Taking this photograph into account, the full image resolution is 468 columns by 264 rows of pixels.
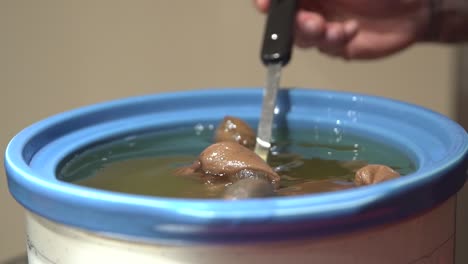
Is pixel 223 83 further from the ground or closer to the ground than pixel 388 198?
closer to the ground

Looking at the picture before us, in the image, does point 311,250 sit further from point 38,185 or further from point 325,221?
point 38,185

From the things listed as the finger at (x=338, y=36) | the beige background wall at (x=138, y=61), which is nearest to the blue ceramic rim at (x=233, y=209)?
the finger at (x=338, y=36)

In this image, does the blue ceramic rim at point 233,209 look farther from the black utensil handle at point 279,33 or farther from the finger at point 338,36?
the finger at point 338,36

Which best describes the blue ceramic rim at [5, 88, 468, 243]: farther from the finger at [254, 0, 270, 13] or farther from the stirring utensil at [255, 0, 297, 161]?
the finger at [254, 0, 270, 13]

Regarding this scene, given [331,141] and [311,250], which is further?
[331,141]

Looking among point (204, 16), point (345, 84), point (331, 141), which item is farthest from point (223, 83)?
point (331, 141)

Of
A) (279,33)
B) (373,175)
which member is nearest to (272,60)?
(279,33)

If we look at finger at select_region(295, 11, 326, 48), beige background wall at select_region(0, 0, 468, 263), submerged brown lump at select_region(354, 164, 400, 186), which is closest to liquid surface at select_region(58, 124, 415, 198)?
submerged brown lump at select_region(354, 164, 400, 186)
